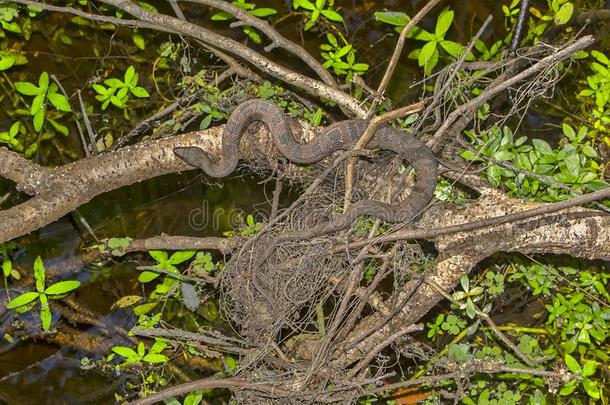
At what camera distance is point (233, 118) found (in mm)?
3277

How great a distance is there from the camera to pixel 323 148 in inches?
129

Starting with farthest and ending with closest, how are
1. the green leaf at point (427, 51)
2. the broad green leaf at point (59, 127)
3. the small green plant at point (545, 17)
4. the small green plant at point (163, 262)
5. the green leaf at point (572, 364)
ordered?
the broad green leaf at point (59, 127), the small green plant at point (545, 17), the small green plant at point (163, 262), the green leaf at point (427, 51), the green leaf at point (572, 364)

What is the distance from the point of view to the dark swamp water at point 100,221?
405 cm

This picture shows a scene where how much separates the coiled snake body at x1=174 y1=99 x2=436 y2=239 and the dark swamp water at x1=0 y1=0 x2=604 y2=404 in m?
0.73

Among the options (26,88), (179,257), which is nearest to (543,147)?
(179,257)

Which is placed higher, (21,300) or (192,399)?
(21,300)

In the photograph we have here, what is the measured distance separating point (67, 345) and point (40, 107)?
1.63 meters

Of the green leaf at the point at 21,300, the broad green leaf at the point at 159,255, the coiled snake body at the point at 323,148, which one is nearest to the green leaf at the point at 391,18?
the coiled snake body at the point at 323,148

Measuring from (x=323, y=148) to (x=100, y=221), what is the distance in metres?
1.75

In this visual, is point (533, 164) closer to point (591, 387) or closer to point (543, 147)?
point (543, 147)

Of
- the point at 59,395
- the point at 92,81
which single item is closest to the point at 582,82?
the point at 92,81

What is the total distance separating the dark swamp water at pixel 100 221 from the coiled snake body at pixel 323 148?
2.39 ft

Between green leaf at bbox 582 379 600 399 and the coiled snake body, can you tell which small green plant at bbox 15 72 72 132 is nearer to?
the coiled snake body

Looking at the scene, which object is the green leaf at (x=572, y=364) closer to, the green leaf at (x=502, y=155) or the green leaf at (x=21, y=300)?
the green leaf at (x=502, y=155)
